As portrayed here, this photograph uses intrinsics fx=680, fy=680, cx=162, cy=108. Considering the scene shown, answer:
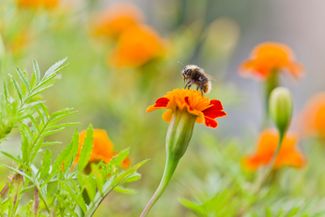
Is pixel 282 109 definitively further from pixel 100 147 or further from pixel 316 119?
pixel 316 119

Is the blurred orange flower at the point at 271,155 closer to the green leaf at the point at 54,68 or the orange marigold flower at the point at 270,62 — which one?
the orange marigold flower at the point at 270,62

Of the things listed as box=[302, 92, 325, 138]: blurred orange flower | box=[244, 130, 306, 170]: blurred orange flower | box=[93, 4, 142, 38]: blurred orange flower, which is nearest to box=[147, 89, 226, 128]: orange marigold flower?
box=[244, 130, 306, 170]: blurred orange flower

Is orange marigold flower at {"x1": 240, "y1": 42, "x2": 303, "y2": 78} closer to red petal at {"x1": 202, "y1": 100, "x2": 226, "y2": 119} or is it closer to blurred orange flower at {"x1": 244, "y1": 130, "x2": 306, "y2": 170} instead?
blurred orange flower at {"x1": 244, "y1": 130, "x2": 306, "y2": 170}

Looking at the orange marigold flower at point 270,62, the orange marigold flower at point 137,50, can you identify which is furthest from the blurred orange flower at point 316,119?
the orange marigold flower at point 270,62

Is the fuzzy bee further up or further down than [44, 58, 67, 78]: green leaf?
further up

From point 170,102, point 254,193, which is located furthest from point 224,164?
point 170,102

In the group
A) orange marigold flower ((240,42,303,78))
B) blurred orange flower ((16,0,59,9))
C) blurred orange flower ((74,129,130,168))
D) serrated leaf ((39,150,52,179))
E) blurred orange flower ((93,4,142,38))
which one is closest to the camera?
serrated leaf ((39,150,52,179))
